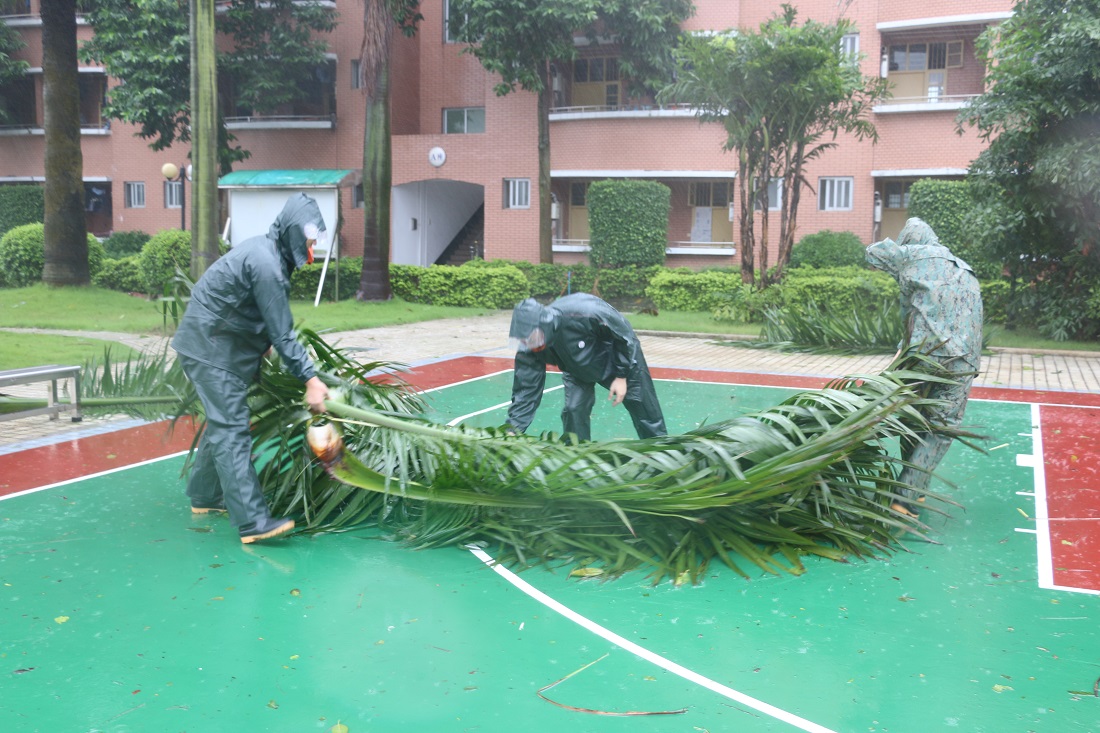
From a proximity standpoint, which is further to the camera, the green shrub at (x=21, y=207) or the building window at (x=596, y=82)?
the green shrub at (x=21, y=207)

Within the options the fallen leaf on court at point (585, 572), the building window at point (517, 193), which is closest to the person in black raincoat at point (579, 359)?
the fallen leaf on court at point (585, 572)

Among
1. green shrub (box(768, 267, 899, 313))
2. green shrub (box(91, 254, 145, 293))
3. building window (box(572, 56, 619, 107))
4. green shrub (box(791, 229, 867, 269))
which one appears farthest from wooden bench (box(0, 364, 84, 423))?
building window (box(572, 56, 619, 107))

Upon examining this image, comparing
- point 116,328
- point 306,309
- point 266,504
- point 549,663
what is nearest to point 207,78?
point 116,328

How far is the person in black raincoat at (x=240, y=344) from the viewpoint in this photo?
534cm

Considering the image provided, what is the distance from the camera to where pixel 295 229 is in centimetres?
542

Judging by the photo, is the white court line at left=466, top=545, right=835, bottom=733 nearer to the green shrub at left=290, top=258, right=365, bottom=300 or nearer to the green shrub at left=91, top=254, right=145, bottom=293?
the green shrub at left=290, top=258, right=365, bottom=300

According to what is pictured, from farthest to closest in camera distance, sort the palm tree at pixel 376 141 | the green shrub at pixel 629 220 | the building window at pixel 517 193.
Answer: the building window at pixel 517 193, the green shrub at pixel 629 220, the palm tree at pixel 376 141

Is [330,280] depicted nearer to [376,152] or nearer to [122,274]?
[376,152]

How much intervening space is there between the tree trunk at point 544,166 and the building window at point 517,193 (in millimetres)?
1988

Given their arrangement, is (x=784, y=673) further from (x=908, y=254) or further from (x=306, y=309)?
(x=306, y=309)

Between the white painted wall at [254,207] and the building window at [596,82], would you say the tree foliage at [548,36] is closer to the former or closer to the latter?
the building window at [596,82]

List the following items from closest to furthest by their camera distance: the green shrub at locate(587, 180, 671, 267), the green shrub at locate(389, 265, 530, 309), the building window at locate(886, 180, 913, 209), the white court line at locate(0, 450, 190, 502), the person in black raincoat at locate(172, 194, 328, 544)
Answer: the person in black raincoat at locate(172, 194, 328, 544) < the white court line at locate(0, 450, 190, 502) < the green shrub at locate(389, 265, 530, 309) < the green shrub at locate(587, 180, 671, 267) < the building window at locate(886, 180, 913, 209)

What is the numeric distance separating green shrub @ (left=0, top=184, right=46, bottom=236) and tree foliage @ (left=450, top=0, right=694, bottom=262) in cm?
1443

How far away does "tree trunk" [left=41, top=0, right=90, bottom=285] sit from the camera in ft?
65.5
